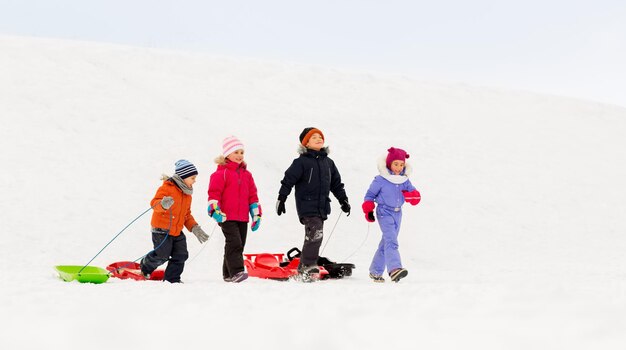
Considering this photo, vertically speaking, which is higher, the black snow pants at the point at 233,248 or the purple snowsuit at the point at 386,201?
the purple snowsuit at the point at 386,201

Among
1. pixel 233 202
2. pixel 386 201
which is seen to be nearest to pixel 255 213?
pixel 233 202

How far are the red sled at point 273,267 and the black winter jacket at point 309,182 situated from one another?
692 millimetres

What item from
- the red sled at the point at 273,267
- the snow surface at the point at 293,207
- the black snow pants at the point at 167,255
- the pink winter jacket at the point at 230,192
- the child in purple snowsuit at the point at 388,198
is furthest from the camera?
the red sled at the point at 273,267

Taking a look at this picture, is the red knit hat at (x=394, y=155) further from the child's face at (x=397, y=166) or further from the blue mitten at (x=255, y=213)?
the blue mitten at (x=255, y=213)

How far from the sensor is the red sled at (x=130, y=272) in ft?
23.5

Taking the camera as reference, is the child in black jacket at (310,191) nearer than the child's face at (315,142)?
Yes

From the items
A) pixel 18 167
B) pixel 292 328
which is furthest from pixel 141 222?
pixel 292 328

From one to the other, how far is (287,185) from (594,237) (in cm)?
800

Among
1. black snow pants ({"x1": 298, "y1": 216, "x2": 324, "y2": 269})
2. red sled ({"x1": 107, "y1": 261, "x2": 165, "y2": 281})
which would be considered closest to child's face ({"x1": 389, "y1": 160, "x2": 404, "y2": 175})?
black snow pants ({"x1": 298, "y1": 216, "x2": 324, "y2": 269})

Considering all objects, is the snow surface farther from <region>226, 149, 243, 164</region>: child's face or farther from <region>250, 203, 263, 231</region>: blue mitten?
<region>226, 149, 243, 164</region>: child's face

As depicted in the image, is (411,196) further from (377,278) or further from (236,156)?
(236,156)

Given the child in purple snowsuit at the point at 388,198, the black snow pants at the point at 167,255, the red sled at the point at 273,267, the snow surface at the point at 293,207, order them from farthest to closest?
the red sled at the point at 273,267 → the child in purple snowsuit at the point at 388,198 → the black snow pants at the point at 167,255 → the snow surface at the point at 293,207

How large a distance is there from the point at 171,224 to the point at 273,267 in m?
1.34

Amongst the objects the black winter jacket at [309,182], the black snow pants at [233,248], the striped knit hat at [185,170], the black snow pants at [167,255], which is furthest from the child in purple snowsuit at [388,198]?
the black snow pants at [167,255]
